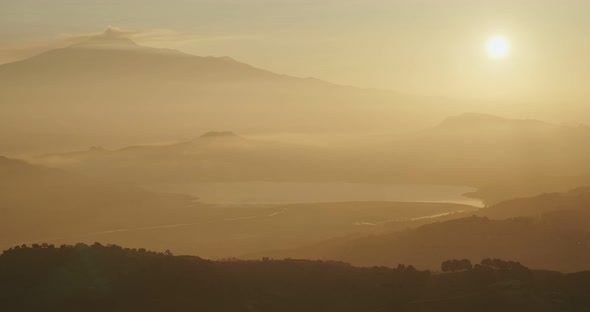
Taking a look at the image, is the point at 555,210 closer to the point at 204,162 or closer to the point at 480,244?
the point at 480,244

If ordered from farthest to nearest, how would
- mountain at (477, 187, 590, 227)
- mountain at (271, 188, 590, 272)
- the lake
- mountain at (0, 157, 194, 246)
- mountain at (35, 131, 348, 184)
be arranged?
mountain at (35, 131, 348, 184)
the lake
mountain at (0, 157, 194, 246)
mountain at (477, 187, 590, 227)
mountain at (271, 188, 590, 272)

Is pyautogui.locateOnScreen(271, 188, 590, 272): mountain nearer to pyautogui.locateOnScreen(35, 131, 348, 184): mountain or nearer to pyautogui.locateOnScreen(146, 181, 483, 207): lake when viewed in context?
pyautogui.locateOnScreen(146, 181, 483, 207): lake

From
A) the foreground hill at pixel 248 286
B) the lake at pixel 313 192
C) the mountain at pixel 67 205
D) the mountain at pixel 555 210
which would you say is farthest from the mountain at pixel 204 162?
the foreground hill at pixel 248 286

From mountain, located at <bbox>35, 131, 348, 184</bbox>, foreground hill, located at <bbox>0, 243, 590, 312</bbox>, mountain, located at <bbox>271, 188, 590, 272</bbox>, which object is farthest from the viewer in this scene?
mountain, located at <bbox>35, 131, 348, 184</bbox>

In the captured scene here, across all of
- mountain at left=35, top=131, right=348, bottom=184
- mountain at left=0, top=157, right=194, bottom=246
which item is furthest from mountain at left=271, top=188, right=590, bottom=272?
mountain at left=35, top=131, right=348, bottom=184

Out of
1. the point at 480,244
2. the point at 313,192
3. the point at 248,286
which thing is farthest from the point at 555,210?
the point at 313,192

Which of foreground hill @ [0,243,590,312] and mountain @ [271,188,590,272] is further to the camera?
mountain @ [271,188,590,272]

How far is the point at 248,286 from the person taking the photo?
99.5ft

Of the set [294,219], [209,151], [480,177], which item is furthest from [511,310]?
[209,151]

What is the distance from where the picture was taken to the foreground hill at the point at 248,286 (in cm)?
2853

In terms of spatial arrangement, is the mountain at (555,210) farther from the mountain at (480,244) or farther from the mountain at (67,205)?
the mountain at (67,205)

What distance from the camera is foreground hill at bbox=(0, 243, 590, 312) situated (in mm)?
28531

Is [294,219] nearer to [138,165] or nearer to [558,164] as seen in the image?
[138,165]

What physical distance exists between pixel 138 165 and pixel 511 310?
4987 inches
